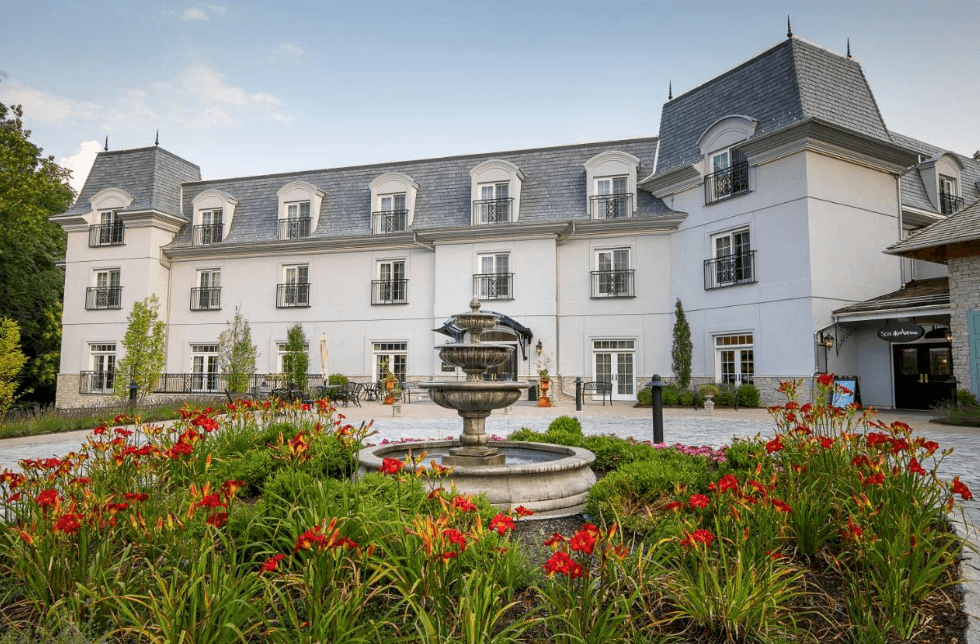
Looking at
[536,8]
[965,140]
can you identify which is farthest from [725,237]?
[965,140]

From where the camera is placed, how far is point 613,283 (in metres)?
18.8

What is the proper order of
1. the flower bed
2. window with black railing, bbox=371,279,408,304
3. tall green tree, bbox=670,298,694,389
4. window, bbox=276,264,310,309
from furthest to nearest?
window, bbox=276,264,310,309
window with black railing, bbox=371,279,408,304
tall green tree, bbox=670,298,694,389
the flower bed

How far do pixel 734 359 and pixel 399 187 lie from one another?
42.6 feet

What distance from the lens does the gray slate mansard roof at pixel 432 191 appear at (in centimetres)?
1961

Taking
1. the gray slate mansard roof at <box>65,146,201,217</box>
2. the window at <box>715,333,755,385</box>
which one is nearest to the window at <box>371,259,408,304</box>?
the gray slate mansard roof at <box>65,146,201,217</box>

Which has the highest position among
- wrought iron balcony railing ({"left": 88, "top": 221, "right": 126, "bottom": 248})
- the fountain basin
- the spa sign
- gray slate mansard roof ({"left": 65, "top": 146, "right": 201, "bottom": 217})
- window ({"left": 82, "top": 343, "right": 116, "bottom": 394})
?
gray slate mansard roof ({"left": 65, "top": 146, "right": 201, "bottom": 217})

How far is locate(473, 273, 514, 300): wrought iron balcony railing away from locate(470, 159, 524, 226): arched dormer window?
1.87 metres

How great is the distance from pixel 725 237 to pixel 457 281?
8704mm

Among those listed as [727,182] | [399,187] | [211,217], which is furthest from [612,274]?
[211,217]

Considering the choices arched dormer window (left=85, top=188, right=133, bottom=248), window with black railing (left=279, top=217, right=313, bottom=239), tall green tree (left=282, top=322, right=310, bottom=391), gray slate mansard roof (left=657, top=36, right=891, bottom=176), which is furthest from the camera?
arched dormer window (left=85, top=188, right=133, bottom=248)

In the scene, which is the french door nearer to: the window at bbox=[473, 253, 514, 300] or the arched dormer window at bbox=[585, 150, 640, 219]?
the window at bbox=[473, 253, 514, 300]

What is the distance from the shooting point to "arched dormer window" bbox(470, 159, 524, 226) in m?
19.6

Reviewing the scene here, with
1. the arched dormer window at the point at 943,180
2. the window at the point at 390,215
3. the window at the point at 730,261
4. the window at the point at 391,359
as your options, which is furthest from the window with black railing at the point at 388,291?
the arched dormer window at the point at 943,180

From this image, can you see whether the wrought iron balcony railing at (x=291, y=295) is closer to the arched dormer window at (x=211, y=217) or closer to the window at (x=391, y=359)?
the arched dormer window at (x=211, y=217)
